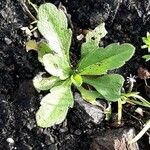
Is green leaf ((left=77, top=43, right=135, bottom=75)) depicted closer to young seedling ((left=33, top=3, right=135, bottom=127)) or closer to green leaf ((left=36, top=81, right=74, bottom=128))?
young seedling ((left=33, top=3, right=135, bottom=127))

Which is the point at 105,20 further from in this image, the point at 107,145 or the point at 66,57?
the point at 107,145

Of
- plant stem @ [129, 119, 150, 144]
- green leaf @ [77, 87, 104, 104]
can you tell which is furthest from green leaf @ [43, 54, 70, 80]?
plant stem @ [129, 119, 150, 144]

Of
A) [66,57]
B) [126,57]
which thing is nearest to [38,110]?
[66,57]

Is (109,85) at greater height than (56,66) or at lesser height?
lesser

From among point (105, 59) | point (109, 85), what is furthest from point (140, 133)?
point (105, 59)

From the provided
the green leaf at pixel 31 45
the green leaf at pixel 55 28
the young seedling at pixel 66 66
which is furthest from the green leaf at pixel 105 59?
the green leaf at pixel 31 45

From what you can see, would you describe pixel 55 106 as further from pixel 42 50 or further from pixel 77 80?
pixel 42 50

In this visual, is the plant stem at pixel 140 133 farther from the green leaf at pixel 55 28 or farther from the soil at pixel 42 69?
the green leaf at pixel 55 28
